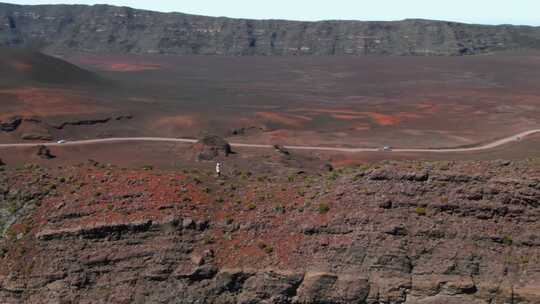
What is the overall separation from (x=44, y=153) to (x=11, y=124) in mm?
16911

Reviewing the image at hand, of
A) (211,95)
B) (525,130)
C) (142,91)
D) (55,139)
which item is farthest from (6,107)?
(525,130)

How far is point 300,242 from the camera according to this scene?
78.6ft

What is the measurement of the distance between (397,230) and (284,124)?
70.8m

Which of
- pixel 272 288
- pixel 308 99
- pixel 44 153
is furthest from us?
pixel 308 99

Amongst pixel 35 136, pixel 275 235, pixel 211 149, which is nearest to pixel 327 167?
pixel 211 149

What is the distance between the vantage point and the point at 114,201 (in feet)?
84.4

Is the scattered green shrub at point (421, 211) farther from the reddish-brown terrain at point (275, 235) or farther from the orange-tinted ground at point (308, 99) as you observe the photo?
the orange-tinted ground at point (308, 99)

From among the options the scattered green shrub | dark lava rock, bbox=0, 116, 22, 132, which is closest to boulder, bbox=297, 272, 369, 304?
the scattered green shrub

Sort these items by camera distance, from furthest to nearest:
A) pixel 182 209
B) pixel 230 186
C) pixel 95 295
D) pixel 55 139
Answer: pixel 55 139, pixel 230 186, pixel 182 209, pixel 95 295

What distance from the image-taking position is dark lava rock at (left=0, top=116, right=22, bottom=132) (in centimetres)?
7936

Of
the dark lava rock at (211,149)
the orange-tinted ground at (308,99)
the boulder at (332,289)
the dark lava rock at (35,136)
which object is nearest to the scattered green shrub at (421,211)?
the boulder at (332,289)

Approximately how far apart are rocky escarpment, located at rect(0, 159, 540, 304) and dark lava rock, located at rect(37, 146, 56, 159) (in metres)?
41.4

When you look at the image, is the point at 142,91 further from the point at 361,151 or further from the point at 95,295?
the point at 95,295

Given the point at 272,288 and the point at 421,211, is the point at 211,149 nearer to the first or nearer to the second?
the point at 421,211
